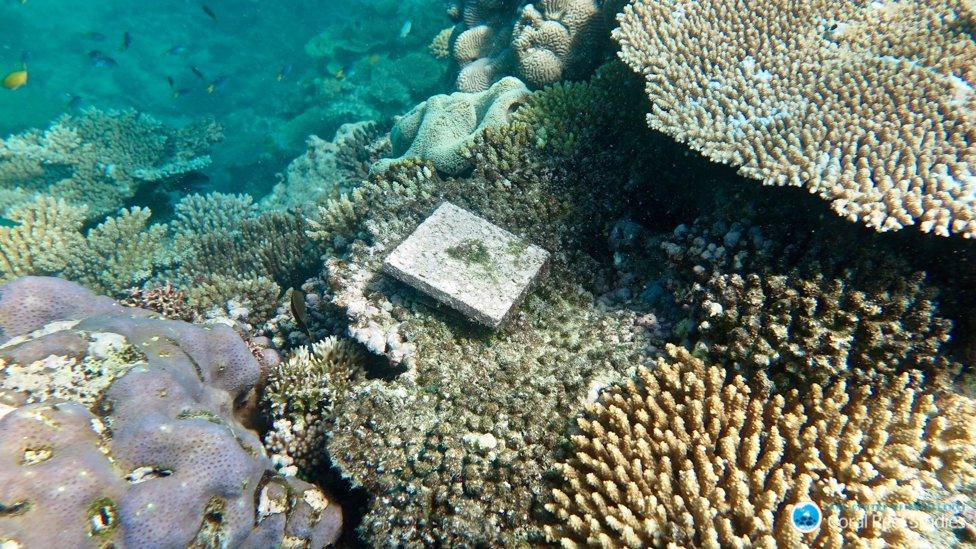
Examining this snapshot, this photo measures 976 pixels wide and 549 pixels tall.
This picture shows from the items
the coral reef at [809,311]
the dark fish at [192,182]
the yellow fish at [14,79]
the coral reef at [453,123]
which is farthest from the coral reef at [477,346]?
the yellow fish at [14,79]

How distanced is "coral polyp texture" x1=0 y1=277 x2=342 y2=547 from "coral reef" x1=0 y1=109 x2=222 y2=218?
6.96 meters

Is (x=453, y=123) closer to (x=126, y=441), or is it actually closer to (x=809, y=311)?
(x=809, y=311)

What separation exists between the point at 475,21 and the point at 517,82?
283cm

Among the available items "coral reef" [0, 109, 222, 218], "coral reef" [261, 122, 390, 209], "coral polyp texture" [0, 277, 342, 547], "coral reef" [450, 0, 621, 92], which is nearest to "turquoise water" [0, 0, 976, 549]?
"coral polyp texture" [0, 277, 342, 547]

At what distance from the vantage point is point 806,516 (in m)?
2.40

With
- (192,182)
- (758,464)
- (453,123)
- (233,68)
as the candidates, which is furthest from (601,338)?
(233,68)

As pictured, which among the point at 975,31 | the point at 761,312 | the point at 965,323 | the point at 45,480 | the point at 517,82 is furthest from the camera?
the point at 517,82

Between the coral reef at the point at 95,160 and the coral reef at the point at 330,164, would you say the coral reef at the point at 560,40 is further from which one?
the coral reef at the point at 95,160

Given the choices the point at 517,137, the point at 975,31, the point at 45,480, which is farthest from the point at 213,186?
the point at 975,31

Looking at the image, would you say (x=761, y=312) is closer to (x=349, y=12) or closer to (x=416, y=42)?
(x=416, y=42)

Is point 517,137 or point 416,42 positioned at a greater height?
point 416,42

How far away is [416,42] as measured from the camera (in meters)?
15.6

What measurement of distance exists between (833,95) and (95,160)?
1217cm

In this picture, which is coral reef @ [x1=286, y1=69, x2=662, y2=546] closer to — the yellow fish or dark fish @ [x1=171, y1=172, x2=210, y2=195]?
dark fish @ [x1=171, y1=172, x2=210, y2=195]
